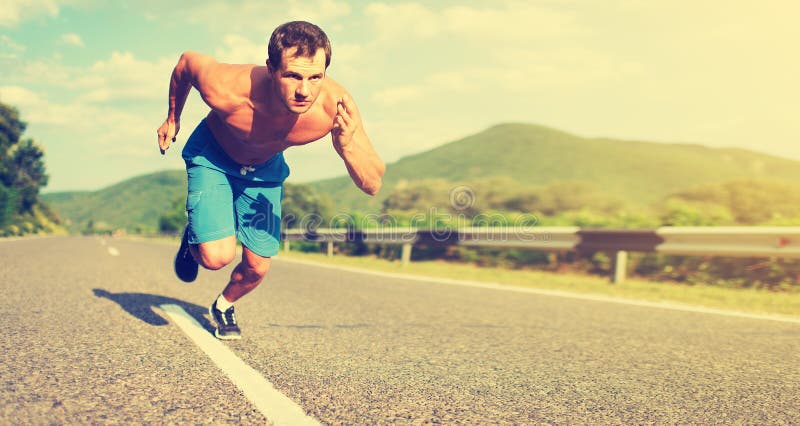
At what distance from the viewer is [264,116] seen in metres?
3.40

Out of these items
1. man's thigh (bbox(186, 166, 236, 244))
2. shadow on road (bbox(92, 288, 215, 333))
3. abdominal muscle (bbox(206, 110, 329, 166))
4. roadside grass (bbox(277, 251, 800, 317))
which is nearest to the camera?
abdominal muscle (bbox(206, 110, 329, 166))

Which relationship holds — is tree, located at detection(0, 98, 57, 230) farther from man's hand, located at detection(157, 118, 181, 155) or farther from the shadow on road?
man's hand, located at detection(157, 118, 181, 155)

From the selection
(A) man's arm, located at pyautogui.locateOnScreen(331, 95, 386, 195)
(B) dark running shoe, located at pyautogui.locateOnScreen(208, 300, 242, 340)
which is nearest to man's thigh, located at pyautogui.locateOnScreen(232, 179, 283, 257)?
(B) dark running shoe, located at pyautogui.locateOnScreen(208, 300, 242, 340)

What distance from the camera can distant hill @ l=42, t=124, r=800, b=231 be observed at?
57.9 metres

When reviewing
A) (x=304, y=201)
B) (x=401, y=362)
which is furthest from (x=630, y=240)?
(x=304, y=201)

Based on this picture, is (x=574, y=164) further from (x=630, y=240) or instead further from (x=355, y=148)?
(x=355, y=148)

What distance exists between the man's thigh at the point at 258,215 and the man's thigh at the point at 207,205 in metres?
0.18

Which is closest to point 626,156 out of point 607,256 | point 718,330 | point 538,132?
point 538,132

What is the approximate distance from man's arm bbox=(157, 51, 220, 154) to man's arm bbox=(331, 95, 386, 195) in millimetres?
902

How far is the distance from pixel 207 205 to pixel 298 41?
1431 millimetres

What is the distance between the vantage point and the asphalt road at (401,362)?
8.57ft

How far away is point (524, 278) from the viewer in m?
10.4

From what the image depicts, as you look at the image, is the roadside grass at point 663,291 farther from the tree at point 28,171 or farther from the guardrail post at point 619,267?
the tree at point 28,171

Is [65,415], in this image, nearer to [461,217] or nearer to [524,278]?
[524,278]
